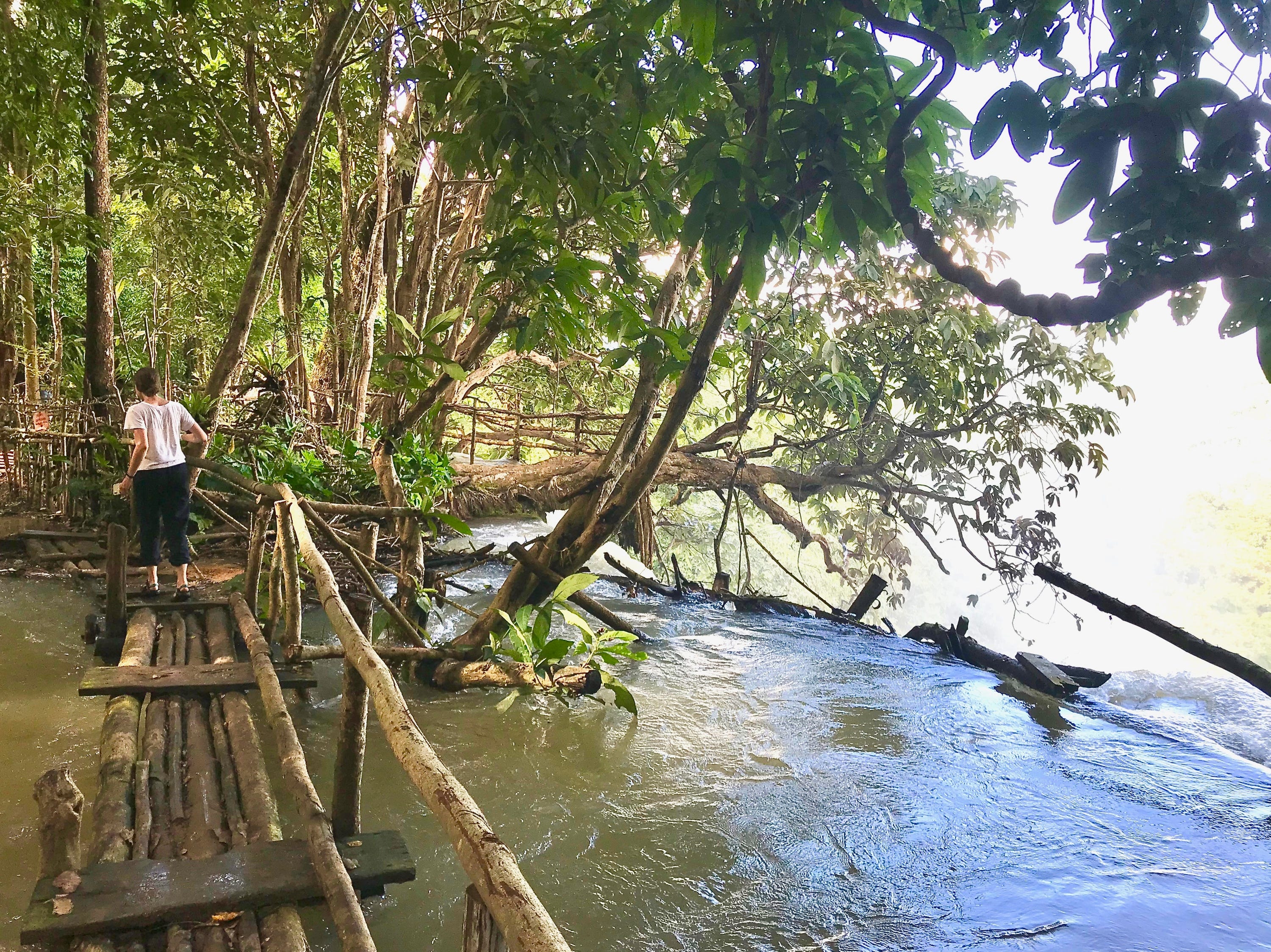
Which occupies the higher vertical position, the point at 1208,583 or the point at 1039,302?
the point at 1039,302

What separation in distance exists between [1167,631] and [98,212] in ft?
29.9

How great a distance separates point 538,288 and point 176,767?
7.36 feet

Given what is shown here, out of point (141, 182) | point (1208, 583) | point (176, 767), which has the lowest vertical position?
point (1208, 583)

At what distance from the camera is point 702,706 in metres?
5.64

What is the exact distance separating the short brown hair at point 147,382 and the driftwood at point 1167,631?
6050 millimetres

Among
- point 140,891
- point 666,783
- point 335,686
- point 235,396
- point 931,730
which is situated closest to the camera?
point 140,891

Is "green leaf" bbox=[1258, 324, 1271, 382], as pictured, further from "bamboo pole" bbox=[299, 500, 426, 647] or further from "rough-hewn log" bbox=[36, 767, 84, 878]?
"bamboo pole" bbox=[299, 500, 426, 647]

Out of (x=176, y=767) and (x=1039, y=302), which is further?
(x=176, y=767)

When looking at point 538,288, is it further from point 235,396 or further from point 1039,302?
point 235,396

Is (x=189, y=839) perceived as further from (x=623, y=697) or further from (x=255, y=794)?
(x=623, y=697)

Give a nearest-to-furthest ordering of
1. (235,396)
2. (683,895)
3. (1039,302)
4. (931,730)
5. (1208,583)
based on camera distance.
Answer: (1039,302)
(683,895)
(931,730)
(235,396)
(1208,583)

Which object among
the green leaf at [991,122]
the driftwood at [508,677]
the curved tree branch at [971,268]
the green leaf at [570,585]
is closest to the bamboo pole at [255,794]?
the driftwood at [508,677]

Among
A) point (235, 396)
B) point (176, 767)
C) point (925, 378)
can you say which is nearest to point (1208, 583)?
point (925, 378)

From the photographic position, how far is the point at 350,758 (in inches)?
105
